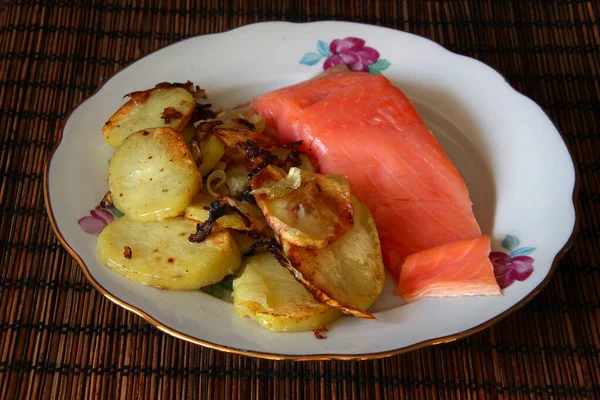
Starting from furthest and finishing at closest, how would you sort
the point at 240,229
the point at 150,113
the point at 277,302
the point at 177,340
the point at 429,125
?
the point at 429,125 → the point at 150,113 → the point at 177,340 → the point at 240,229 → the point at 277,302

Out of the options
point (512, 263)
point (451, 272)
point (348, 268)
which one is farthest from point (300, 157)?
point (512, 263)

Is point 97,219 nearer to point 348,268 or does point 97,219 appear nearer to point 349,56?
point 348,268

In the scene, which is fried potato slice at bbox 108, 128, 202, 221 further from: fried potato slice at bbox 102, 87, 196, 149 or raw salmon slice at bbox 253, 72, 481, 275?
raw salmon slice at bbox 253, 72, 481, 275

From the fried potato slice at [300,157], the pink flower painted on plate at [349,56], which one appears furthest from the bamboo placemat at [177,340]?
the fried potato slice at [300,157]

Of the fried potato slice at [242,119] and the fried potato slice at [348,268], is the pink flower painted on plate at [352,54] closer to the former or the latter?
the fried potato slice at [242,119]

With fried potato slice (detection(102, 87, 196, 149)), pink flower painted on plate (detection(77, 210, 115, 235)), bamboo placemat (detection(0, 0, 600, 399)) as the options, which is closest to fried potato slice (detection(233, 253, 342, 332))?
bamboo placemat (detection(0, 0, 600, 399))
